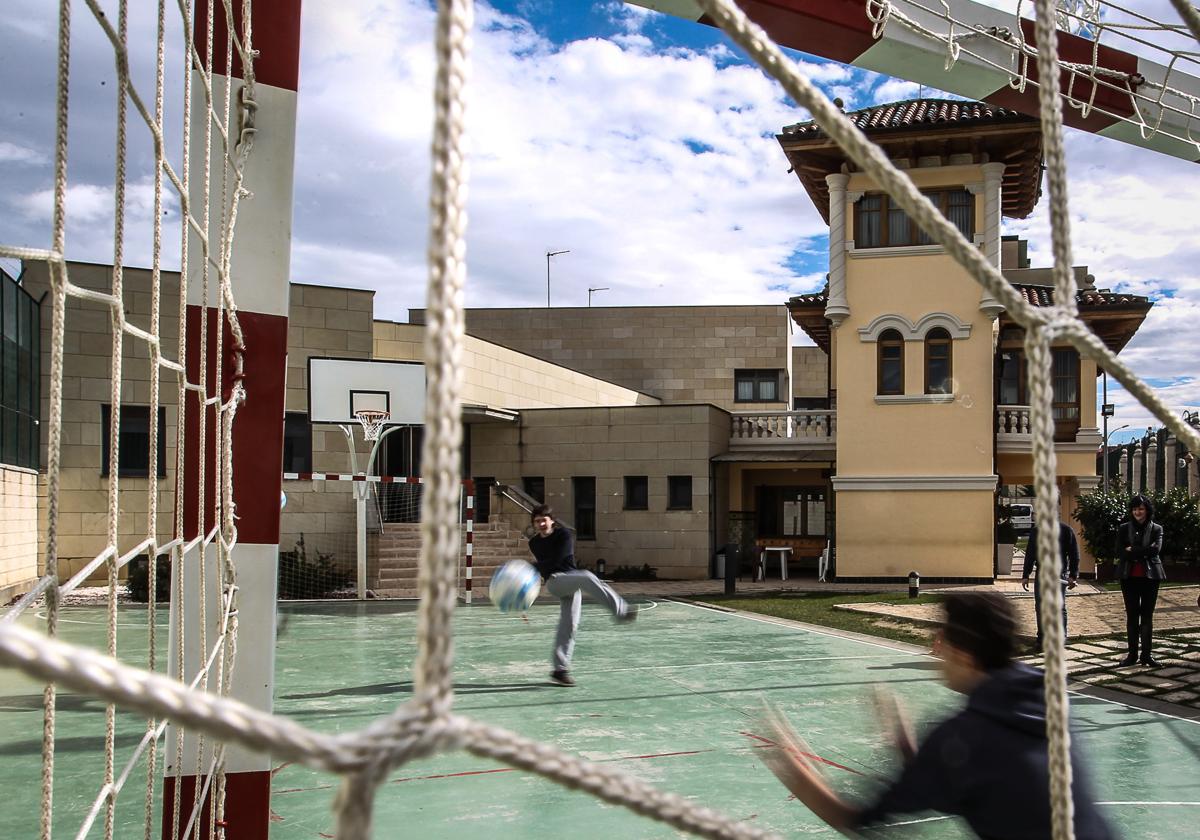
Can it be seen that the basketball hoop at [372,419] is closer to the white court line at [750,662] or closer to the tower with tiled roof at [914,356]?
the white court line at [750,662]

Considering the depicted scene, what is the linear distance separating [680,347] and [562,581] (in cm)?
2369

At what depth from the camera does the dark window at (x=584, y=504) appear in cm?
1970

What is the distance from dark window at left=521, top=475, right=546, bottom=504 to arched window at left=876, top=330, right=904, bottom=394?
269 inches

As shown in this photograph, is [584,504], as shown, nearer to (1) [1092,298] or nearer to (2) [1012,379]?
(2) [1012,379]

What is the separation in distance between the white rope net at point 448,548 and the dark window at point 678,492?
1750 centimetres

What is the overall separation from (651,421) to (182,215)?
663 inches

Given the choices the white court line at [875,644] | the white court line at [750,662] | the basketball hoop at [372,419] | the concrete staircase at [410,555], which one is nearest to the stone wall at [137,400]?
the concrete staircase at [410,555]

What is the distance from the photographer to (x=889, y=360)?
58.4 ft

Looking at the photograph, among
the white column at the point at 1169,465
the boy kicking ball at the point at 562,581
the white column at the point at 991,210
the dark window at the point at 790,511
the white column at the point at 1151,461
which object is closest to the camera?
the boy kicking ball at the point at 562,581

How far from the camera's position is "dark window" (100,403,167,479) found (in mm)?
14887

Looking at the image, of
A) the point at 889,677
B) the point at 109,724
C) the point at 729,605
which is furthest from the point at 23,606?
the point at 729,605

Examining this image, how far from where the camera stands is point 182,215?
273 cm

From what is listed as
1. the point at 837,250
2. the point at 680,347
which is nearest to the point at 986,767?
the point at 837,250

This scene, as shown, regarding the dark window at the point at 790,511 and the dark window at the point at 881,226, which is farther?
the dark window at the point at 790,511
